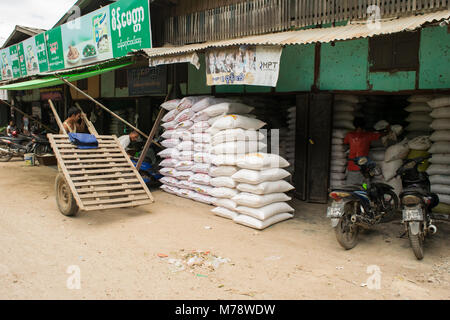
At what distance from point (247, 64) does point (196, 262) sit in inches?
117

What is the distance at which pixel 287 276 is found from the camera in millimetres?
3678

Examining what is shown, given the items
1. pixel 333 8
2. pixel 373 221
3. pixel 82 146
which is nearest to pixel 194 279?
pixel 373 221

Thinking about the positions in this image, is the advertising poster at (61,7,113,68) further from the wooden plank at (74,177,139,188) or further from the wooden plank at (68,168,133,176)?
the wooden plank at (74,177,139,188)

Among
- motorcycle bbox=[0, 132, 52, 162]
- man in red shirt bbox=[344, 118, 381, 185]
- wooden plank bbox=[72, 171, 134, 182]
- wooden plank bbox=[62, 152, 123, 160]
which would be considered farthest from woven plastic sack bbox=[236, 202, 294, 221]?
motorcycle bbox=[0, 132, 52, 162]

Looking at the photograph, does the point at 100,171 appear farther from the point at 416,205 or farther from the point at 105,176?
the point at 416,205

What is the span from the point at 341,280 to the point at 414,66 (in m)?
3.69

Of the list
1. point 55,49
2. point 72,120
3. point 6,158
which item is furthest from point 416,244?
point 55,49

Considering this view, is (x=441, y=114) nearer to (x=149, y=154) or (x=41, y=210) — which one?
(x=149, y=154)

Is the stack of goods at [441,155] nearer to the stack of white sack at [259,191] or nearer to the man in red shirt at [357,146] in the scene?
the man in red shirt at [357,146]

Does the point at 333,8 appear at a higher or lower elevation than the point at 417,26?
higher

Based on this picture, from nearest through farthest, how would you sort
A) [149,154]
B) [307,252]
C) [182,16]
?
[307,252], [149,154], [182,16]

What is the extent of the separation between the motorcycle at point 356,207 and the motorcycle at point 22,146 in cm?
1074

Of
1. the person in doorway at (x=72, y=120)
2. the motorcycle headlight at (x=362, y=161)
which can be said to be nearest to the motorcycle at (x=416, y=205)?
the motorcycle headlight at (x=362, y=161)

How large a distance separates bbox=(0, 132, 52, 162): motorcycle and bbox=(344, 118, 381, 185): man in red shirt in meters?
10.1
